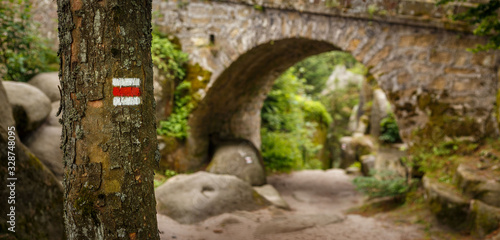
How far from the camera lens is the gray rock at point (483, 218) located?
3.40 metres

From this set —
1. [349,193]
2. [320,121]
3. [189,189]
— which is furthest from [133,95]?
[320,121]

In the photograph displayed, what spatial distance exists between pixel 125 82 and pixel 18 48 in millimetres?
4263

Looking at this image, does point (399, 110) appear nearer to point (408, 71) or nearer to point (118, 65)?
point (408, 71)

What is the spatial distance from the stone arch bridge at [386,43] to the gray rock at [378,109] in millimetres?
5094

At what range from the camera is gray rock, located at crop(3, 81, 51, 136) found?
3.59 m

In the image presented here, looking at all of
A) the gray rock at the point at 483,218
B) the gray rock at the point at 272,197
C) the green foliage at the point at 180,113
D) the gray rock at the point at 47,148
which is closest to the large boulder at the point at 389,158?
the gray rock at the point at 272,197

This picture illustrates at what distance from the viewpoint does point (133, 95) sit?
1.51 metres

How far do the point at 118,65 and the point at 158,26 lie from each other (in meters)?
4.66

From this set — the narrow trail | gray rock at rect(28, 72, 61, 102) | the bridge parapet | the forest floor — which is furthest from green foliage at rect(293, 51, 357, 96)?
gray rock at rect(28, 72, 61, 102)

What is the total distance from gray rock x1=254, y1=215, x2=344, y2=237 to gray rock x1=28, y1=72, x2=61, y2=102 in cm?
345

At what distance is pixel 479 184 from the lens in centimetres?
373

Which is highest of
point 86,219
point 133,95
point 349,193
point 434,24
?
point 434,24

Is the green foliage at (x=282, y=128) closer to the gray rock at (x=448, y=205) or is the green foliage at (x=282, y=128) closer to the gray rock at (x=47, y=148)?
the gray rock at (x=448, y=205)

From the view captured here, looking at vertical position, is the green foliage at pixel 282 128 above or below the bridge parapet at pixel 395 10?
below
